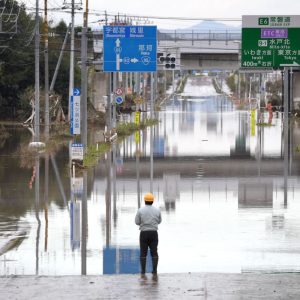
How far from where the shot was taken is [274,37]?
2870cm

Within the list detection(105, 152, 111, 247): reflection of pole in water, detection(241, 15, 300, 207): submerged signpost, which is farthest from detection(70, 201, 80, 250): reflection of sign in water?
detection(241, 15, 300, 207): submerged signpost

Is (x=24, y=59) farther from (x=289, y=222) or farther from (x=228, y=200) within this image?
(x=289, y=222)

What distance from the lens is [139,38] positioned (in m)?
36.8

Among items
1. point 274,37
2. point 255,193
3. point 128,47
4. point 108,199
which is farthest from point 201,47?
point 108,199

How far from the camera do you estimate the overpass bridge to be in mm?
70812

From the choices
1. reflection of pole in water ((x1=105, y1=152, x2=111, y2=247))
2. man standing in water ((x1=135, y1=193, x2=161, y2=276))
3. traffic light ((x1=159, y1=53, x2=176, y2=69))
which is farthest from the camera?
traffic light ((x1=159, y1=53, x2=176, y2=69))

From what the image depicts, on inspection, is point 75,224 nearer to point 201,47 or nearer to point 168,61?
point 168,61

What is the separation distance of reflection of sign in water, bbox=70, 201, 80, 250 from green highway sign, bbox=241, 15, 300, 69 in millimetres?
9415

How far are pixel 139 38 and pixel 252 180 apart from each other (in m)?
10.2

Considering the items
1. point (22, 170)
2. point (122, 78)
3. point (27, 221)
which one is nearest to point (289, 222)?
point (27, 221)

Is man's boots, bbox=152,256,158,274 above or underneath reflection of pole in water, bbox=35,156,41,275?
above

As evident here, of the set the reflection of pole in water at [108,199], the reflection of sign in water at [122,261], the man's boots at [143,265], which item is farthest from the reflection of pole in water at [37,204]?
the man's boots at [143,265]

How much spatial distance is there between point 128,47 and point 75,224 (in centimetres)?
1874

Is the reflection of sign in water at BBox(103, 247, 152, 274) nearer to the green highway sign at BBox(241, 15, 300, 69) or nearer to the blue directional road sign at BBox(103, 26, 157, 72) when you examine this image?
the green highway sign at BBox(241, 15, 300, 69)
